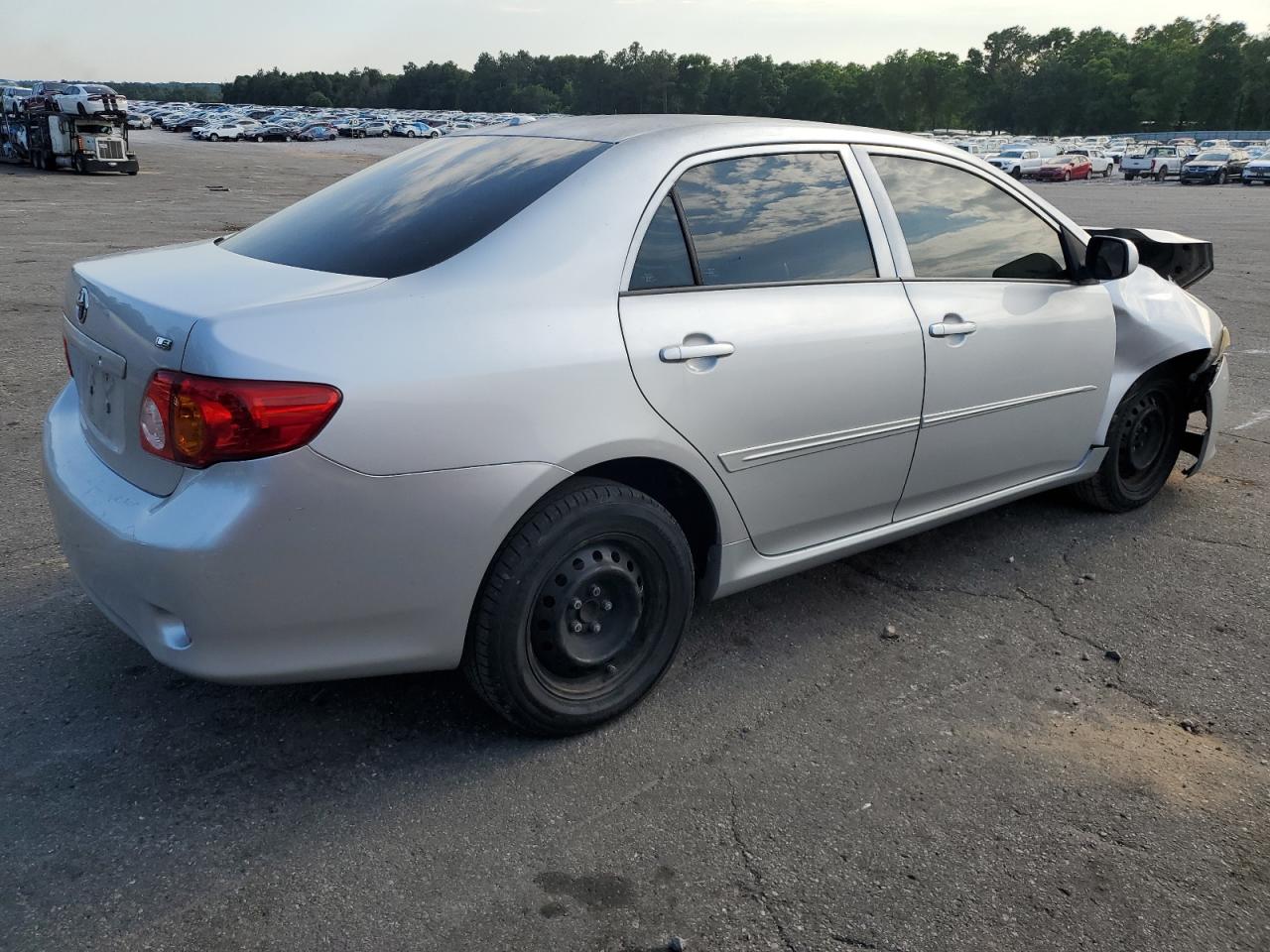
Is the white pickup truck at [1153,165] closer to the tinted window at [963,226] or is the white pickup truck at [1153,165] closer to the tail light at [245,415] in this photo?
the tinted window at [963,226]

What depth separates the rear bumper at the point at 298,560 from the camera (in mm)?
2473

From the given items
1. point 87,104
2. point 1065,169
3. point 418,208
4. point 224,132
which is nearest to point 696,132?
point 418,208

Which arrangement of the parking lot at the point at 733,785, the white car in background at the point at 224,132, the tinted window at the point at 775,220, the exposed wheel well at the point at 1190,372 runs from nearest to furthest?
the parking lot at the point at 733,785 → the tinted window at the point at 775,220 → the exposed wheel well at the point at 1190,372 → the white car in background at the point at 224,132

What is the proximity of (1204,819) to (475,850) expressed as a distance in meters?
1.89

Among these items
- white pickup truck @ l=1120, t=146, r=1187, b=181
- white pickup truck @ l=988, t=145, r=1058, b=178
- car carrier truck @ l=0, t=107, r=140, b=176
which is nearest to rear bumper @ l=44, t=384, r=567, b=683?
car carrier truck @ l=0, t=107, r=140, b=176

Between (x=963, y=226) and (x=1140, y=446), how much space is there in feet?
5.51

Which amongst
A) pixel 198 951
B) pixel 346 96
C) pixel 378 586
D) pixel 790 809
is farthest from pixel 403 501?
pixel 346 96

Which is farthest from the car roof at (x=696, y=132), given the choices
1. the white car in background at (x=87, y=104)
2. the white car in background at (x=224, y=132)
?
the white car in background at (x=224, y=132)

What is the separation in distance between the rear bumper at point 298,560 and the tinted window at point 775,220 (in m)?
0.96

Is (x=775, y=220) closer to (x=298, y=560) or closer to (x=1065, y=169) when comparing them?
(x=298, y=560)

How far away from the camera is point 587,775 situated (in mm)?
2949

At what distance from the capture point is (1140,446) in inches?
195

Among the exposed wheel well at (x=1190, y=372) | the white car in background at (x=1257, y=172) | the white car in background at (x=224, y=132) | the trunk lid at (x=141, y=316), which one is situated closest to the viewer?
the trunk lid at (x=141, y=316)

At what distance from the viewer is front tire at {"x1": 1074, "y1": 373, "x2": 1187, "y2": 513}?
187 inches
